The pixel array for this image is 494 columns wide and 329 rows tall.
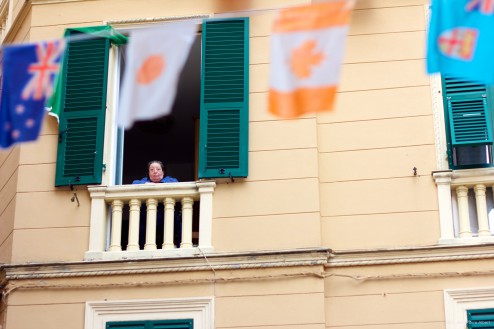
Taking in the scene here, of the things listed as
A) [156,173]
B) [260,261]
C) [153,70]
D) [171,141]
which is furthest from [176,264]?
[171,141]

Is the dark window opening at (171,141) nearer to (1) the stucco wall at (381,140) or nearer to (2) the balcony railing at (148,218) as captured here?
(2) the balcony railing at (148,218)

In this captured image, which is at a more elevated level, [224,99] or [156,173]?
[224,99]

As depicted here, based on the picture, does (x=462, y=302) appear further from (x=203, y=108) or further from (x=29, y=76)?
(x=29, y=76)

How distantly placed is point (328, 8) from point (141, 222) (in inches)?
172

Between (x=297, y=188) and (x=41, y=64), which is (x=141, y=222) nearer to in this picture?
(x=297, y=188)

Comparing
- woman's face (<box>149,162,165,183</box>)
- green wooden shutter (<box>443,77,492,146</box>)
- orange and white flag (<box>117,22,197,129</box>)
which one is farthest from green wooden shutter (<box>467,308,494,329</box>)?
orange and white flag (<box>117,22,197,129</box>)

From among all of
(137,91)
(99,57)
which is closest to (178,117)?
(99,57)

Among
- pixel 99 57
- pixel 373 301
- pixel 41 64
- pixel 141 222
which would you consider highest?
pixel 99 57

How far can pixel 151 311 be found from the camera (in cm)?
1298

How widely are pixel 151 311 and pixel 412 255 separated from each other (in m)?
2.95

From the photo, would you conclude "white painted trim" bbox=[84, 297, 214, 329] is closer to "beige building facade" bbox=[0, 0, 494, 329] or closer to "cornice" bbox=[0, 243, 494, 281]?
"beige building facade" bbox=[0, 0, 494, 329]

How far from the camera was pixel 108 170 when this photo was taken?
45.2ft

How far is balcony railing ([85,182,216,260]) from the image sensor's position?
13258 millimetres

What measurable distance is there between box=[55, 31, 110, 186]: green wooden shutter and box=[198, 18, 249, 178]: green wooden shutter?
1.23m
